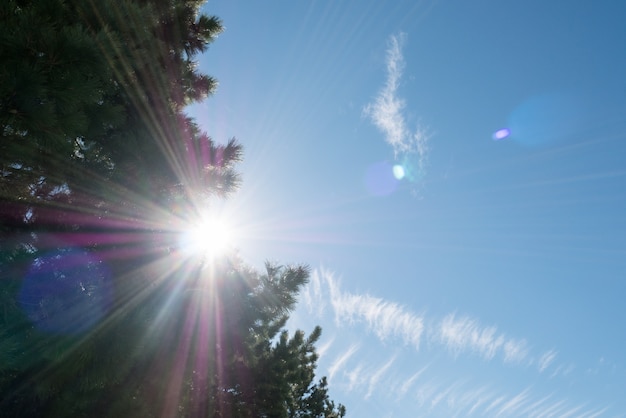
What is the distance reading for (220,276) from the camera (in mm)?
6043

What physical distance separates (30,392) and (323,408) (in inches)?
380

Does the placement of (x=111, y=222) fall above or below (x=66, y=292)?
above

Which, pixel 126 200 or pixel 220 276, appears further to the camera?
pixel 126 200

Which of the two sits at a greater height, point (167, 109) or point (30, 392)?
point (167, 109)

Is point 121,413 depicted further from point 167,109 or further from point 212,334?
point 167,109

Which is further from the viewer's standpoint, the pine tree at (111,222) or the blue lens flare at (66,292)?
the blue lens flare at (66,292)

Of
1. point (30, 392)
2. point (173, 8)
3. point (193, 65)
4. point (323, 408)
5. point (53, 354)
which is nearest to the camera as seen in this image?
point (53, 354)

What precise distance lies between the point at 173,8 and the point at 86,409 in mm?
7630

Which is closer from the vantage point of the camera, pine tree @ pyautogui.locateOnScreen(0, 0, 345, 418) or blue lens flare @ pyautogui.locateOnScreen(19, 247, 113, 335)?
pine tree @ pyautogui.locateOnScreen(0, 0, 345, 418)

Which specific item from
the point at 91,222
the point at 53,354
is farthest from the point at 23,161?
the point at 53,354

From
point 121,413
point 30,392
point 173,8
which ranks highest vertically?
point 173,8

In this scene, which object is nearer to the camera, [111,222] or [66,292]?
[66,292]

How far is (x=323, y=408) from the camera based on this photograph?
12633 millimetres

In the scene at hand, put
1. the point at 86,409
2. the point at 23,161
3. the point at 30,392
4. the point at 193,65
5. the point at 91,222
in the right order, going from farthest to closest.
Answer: the point at 193,65 < the point at 91,222 < the point at 86,409 < the point at 30,392 < the point at 23,161
